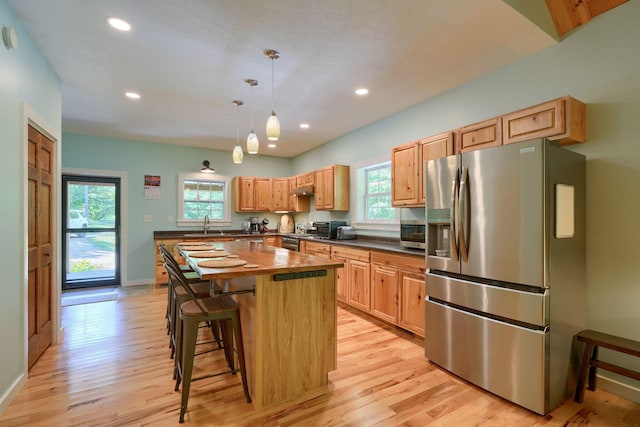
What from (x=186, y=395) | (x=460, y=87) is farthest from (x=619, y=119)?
(x=186, y=395)

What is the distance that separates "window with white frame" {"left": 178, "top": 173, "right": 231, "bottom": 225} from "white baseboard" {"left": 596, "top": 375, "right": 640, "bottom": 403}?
601 centimetres

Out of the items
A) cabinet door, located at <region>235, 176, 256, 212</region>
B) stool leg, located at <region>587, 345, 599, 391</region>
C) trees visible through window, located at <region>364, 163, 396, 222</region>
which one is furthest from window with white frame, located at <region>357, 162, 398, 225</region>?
cabinet door, located at <region>235, 176, 256, 212</region>

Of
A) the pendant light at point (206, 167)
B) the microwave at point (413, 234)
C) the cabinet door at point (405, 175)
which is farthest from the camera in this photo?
the pendant light at point (206, 167)

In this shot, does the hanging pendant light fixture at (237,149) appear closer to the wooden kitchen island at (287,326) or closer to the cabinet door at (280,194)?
the wooden kitchen island at (287,326)

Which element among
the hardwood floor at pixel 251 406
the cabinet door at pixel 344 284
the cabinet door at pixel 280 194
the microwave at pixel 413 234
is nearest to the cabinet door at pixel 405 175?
the microwave at pixel 413 234

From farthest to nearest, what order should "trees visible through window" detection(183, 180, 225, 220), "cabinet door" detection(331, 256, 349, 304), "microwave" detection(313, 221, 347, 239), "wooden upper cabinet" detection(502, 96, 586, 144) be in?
1. "trees visible through window" detection(183, 180, 225, 220)
2. "microwave" detection(313, 221, 347, 239)
3. "cabinet door" detection(331, 256, 349, 304)
4. "wooden upper cabinet" detection(502, 96, 586, 144)

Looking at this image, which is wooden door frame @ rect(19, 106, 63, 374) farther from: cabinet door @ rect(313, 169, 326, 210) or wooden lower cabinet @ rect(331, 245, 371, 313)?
cabinet door @ rect(313, 169, 326, 210)

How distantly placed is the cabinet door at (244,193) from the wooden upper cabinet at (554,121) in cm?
503

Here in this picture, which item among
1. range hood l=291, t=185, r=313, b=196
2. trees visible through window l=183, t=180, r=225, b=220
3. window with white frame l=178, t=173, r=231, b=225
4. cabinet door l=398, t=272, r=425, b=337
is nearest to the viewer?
cabinet door l=398, t=272, r=425, b=337

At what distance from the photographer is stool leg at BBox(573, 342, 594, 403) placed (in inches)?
81.2

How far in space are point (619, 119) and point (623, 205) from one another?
24.4 inches

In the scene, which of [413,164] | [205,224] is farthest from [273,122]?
[205,224]

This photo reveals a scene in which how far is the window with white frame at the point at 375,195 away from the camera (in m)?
4.39

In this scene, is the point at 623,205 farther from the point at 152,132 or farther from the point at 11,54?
the point at 152,132
